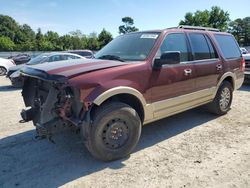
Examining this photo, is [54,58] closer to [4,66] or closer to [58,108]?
[4,66]

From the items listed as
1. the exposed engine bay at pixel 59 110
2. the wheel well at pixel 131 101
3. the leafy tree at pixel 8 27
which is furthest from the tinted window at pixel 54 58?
the leafy tree at pixel 8 27

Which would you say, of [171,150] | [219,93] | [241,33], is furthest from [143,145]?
[241,33]

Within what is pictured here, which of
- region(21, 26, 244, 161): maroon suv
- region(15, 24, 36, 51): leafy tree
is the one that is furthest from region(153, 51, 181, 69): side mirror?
region(15, 24, 36, 51): leafy tree

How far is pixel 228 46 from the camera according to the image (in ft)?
21.0

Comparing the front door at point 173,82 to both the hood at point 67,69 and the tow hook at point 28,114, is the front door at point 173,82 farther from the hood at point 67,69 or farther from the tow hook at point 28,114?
the tow hook at point 28,114

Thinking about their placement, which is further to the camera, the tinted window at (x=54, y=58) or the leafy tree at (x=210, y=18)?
the leafy tree at (x=210, y=18)

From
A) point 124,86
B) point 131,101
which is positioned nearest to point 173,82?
point 131,101

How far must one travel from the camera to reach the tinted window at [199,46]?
17.3ft

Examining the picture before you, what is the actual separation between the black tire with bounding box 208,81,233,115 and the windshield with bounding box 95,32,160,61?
93.8 inches

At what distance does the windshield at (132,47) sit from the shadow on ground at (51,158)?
1.56m

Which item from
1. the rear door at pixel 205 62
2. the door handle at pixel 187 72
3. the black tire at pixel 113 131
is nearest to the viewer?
the black tire at pixel 113 131

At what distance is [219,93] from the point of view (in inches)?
239

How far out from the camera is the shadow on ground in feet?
11.7

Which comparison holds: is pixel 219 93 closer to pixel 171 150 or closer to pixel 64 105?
pixel 171 150
